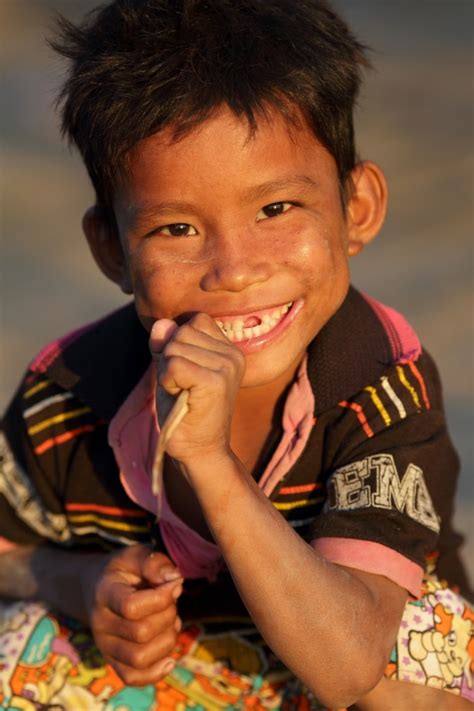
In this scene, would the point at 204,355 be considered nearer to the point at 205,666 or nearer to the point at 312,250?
the point at 312,250

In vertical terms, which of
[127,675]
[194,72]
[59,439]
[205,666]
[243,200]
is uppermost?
[194,72]

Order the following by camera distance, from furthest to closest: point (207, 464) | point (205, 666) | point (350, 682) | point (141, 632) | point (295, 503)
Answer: point (205, 666) → point (295, 503) → point (141, 632) → point (350, 682) → point (207, 464)

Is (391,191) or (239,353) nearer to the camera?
(239,353)

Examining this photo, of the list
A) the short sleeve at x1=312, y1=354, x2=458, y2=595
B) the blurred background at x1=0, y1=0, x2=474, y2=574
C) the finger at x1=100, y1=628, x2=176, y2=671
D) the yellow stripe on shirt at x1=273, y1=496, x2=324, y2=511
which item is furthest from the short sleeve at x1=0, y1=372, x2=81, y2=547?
the blurred background at x1=0, y1=0, x2=474, y2=574

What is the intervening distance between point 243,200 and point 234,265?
0.11 metres

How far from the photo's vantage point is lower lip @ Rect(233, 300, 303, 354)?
2.19 m

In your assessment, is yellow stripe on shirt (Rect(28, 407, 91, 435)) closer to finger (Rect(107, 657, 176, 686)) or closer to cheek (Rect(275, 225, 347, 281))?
finger (Rect(107, 657, 176, 686))

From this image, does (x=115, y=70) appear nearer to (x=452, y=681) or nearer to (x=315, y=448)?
(x=315, y=448)

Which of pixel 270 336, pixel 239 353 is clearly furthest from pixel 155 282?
pixel 239 353

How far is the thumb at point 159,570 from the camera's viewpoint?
7.53 ft

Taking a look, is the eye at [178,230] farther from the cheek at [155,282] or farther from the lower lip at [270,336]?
the lower lip at [270,336]

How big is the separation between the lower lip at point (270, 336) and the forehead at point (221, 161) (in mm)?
214

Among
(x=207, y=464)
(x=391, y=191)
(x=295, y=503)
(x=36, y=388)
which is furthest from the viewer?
(x=391, y=191)

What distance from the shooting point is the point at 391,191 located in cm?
505
